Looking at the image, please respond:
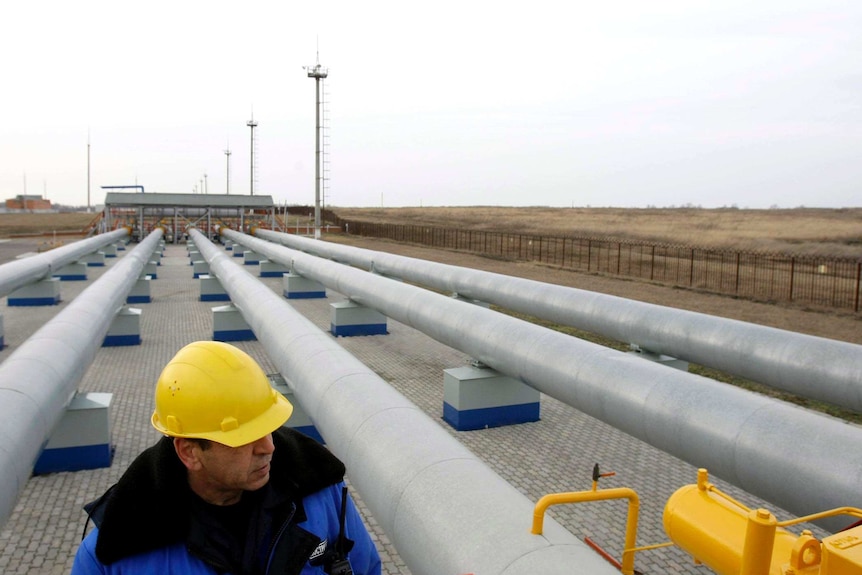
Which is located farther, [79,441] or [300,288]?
[300,288]

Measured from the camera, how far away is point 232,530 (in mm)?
2072

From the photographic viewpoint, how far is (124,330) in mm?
12031

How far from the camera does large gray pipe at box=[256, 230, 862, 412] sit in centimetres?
591

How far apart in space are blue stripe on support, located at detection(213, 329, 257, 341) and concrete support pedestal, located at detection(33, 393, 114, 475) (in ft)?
19.2

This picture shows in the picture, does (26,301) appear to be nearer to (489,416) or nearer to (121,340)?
(121,340)

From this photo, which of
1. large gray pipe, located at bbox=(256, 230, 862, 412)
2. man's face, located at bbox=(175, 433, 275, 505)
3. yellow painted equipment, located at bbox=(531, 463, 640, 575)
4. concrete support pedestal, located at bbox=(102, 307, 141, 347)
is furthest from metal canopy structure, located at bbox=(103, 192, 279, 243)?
man's face, located at bbox=(175, 433, 275, 505)

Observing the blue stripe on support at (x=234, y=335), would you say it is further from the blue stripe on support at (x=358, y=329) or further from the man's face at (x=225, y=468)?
the man's face at (x=225, y=468)

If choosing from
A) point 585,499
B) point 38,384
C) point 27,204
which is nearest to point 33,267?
point 38,384

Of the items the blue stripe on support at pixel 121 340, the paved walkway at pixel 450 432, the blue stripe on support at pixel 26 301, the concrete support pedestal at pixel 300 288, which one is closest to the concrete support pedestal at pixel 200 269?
the concrete support pedestal at pixel 300 288

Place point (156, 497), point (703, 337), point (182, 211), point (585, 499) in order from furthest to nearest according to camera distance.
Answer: point (182, 211)
point (703, 337)
point (585, 499)
point (156, 497)

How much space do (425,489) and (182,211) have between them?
38139 mm

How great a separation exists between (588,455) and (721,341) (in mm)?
1772

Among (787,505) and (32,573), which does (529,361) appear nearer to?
(787,505)

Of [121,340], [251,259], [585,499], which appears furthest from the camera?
[251,259]
